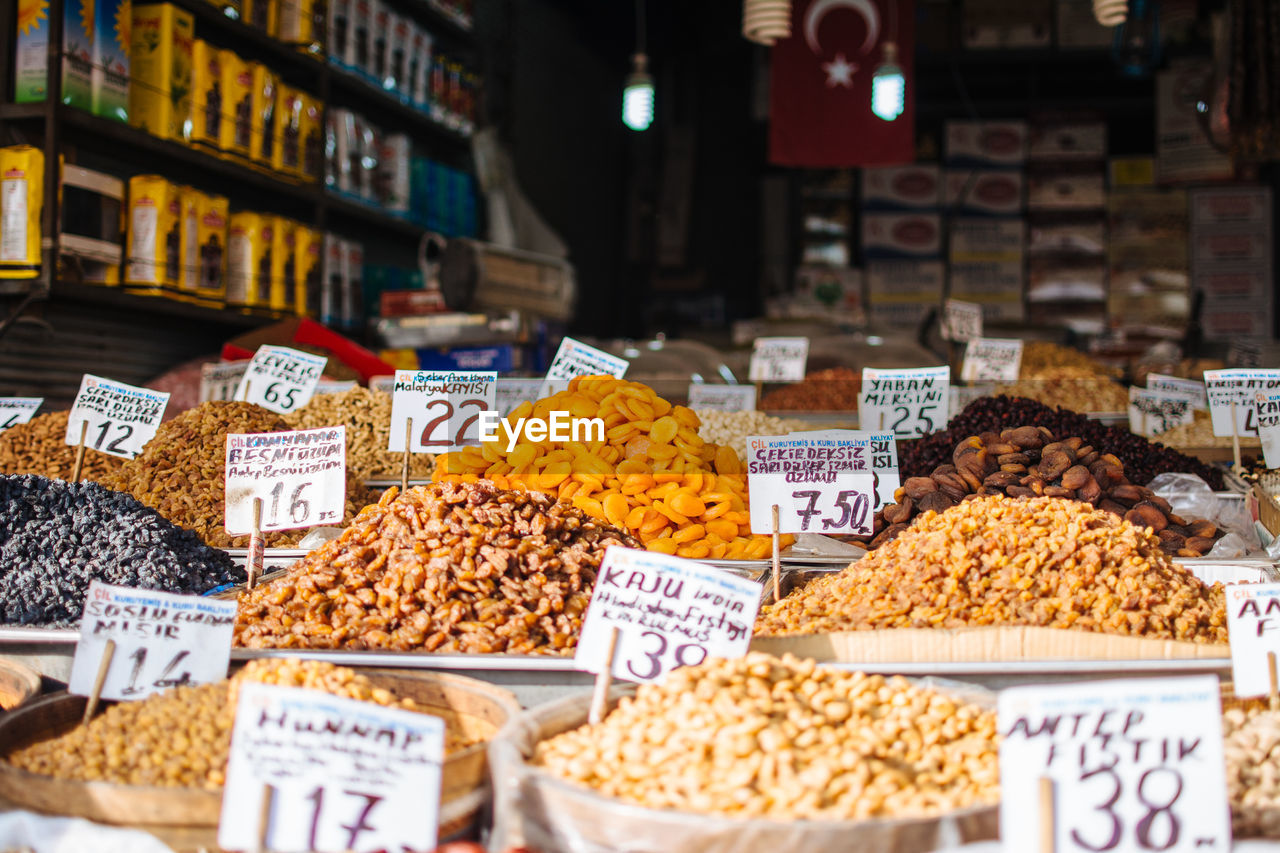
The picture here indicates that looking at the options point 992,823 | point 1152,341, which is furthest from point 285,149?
point 1152,341

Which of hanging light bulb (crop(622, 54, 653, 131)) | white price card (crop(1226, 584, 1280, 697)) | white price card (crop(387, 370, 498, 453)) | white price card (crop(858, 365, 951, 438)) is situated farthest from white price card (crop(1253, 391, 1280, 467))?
hanging light bulb (crop(622, 54, 653, 131))

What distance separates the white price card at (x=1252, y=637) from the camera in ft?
4.71

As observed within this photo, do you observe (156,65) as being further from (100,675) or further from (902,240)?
(902,240)

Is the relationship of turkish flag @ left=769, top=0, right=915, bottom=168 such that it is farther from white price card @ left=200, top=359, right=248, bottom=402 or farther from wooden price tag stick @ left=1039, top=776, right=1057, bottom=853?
wooden price tag stick @ left=1039, top=776, right=1057, bottom=853

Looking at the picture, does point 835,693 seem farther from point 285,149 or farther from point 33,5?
point 285,149

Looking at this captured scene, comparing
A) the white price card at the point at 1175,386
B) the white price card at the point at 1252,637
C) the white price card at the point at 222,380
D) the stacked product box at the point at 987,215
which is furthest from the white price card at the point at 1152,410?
the stacked product box at the point at 987,215

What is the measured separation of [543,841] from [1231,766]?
81cm

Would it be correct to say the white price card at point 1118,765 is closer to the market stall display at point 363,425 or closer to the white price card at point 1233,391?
the white price card at point 1233,391

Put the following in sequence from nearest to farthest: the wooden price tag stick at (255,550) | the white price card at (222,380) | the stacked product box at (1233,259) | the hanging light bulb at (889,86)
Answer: the wooden price tag stick at (255,550) → the white price card at (222,380) → the hanging light bulb at (889,86) → the stacked product box at (1233,259)

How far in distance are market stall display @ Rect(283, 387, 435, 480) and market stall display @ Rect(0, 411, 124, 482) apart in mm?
459

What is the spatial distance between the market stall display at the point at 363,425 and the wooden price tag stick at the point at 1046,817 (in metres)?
2.05

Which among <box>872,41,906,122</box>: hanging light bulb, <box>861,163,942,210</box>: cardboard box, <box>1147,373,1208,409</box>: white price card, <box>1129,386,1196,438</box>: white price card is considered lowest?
<box>1129,386,1196,438</box>: white price card

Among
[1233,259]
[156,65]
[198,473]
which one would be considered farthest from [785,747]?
[1233,259]

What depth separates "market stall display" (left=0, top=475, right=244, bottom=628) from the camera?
1819 mm
